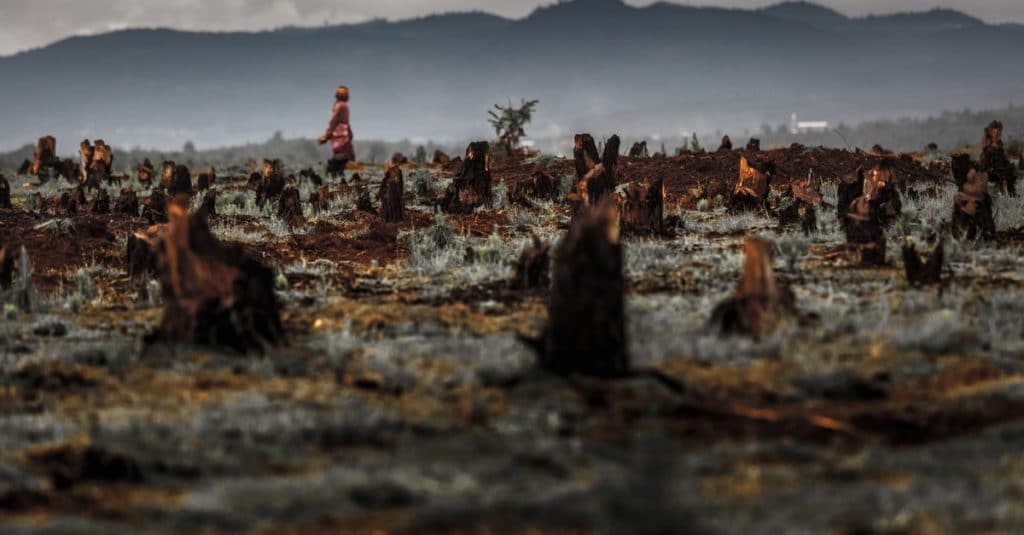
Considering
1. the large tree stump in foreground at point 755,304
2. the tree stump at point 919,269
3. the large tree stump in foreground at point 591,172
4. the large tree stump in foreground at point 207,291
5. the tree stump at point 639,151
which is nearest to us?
the large tree stump in foreground at point 207,291

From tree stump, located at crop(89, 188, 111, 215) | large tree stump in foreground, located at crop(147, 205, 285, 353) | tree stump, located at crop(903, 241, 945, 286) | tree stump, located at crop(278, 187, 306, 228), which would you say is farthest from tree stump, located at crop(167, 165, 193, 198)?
tree stump, located at crop(903, 241, 945, 286)

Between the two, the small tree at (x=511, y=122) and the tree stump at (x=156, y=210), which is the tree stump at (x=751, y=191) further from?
the small tree at (x=511, y=122)

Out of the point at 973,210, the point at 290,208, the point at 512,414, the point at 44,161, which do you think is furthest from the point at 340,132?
the point at 512,414

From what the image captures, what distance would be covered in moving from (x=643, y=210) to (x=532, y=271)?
13.3 ft

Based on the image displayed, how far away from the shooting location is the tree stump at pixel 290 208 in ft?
51.6

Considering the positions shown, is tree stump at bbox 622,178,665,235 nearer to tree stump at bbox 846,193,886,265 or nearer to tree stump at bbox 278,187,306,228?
tree stump at bbox 846,193,886,265

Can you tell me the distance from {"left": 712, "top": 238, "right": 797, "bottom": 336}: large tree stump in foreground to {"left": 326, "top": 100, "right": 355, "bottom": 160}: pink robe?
63.9 feet

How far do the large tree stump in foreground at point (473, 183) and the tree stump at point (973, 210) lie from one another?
7054 millimetres

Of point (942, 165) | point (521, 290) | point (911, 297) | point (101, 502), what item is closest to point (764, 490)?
point (101, 502)

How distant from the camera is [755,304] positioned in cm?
759

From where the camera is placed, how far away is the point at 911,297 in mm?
8648

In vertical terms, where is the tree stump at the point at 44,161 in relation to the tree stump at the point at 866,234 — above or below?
above

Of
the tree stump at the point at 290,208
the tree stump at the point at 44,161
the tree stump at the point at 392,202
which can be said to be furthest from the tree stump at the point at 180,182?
the tree stump at the point at 44,161

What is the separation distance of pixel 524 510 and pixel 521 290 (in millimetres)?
5468
